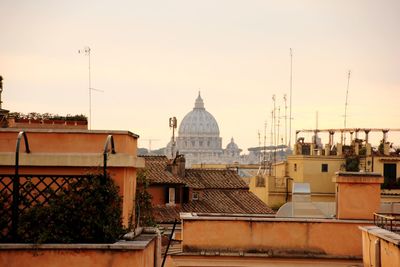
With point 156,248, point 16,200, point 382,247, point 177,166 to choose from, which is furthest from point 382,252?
point 177,166

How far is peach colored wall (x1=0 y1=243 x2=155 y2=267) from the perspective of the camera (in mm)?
8516

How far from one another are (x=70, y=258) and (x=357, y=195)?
6833 millimetres

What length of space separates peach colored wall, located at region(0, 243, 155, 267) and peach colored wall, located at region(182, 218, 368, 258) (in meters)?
5.43

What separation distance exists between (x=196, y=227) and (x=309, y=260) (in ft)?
5.54

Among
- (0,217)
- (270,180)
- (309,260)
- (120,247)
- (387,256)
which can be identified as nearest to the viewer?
(120,247)

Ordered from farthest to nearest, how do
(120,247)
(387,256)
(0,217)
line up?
(387,256) < (0,217) < (120,247)

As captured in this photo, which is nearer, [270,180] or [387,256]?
[387,256]

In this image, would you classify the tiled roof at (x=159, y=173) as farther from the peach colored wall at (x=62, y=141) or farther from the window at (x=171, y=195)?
the peach colored wall at (x=62, y=141)

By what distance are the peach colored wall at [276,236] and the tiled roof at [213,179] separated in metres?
28.4

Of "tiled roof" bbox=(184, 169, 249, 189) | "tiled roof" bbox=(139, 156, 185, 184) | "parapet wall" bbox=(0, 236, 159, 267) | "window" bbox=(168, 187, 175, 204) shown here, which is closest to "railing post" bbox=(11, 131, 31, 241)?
"parapet wall" bbox=(0, 236, 159, 267)

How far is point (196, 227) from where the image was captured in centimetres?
1408

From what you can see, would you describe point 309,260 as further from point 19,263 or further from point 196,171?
point 196,171

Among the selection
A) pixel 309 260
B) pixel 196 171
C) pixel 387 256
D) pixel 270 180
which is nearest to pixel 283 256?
pixel 309 260

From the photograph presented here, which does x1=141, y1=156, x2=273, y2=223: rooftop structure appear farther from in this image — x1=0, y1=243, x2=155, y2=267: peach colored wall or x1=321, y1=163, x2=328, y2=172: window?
x1=0, y1=243, x2=155, y2=267: peach colored wall
